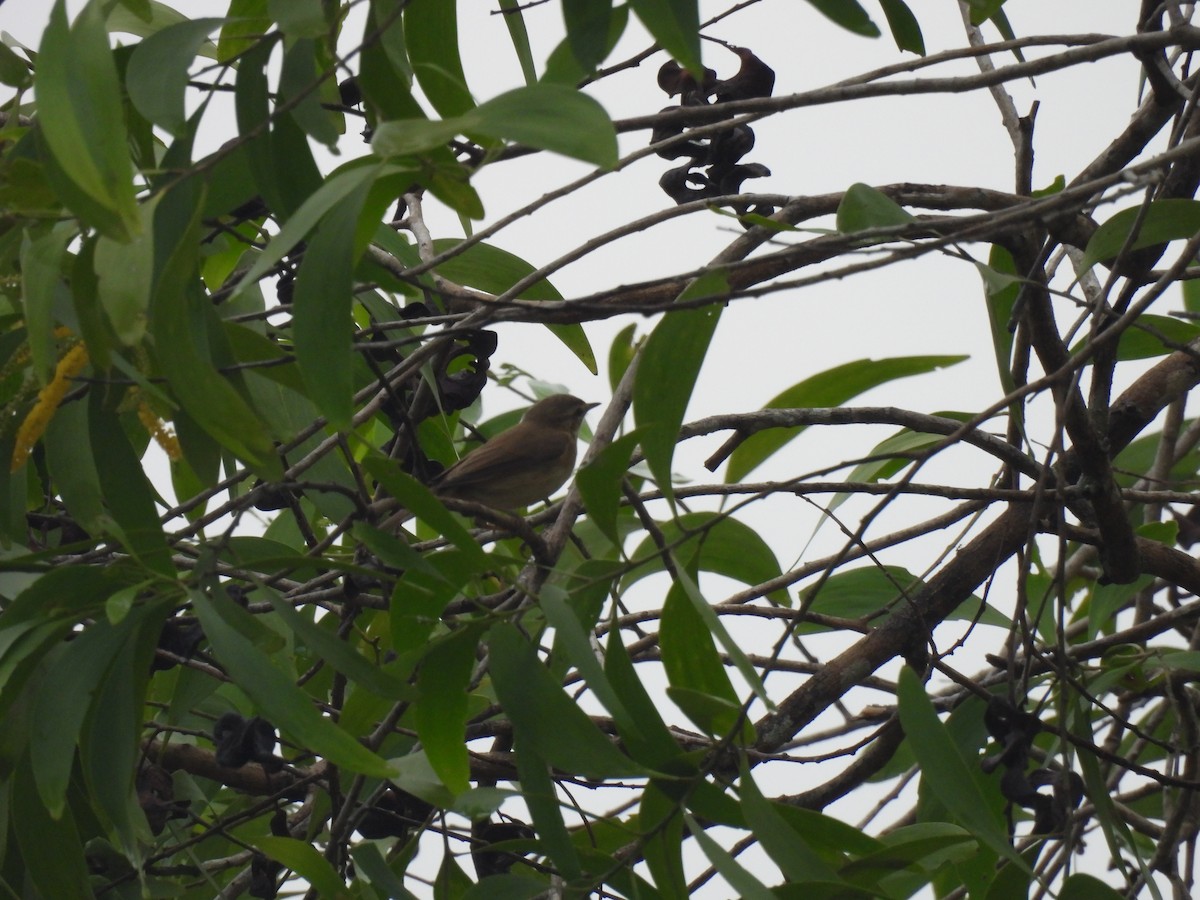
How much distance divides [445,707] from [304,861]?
514 mm

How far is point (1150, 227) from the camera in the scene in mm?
2766

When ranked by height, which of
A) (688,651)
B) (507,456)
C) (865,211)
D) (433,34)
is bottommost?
(688,651)

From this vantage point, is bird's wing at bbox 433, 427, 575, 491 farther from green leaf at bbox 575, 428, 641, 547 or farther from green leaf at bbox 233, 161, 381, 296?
green leaf at bbox 233, 161, 381, 296

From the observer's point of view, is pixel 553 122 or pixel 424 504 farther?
pixel 424 504

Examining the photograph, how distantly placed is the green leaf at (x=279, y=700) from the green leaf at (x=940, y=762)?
0.99 m

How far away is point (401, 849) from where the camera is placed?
3010 millimetres

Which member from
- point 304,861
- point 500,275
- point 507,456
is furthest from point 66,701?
point 507,456

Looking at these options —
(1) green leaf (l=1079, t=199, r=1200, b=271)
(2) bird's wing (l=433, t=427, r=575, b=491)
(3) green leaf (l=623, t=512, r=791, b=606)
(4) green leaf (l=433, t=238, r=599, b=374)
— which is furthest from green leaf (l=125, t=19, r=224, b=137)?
(2) bird's wing (l=433, t=427, r=575, b=491)

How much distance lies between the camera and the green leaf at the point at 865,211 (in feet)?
8.24

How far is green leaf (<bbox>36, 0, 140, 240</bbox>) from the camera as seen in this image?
166 centimetres

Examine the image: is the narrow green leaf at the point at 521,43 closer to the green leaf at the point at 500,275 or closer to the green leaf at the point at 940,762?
the green leaf at the point at 500,275

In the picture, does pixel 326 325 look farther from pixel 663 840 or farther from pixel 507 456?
pixel 507 456

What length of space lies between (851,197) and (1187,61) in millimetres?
1542

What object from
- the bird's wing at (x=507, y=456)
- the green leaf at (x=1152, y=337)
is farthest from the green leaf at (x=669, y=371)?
the bird's wing at (x=507, y=456)
